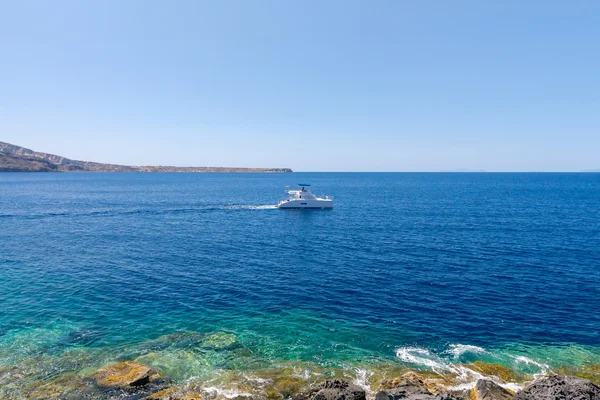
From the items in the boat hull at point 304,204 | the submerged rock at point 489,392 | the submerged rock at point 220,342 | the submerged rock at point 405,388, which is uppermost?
the boat hull at point 304,204

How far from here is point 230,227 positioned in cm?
7831

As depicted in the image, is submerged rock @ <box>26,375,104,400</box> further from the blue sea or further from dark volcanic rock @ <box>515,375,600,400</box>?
dark volcanic rock @ <box>515,375,600,400</box>

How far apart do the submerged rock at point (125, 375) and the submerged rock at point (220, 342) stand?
16.0ft

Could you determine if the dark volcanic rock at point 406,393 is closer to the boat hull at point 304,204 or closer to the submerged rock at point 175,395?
the submerged rock at point 175,395

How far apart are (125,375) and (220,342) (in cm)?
760

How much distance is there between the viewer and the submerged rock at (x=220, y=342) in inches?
1121

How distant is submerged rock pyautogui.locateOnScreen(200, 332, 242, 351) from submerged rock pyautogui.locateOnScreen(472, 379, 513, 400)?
1768 centimetres

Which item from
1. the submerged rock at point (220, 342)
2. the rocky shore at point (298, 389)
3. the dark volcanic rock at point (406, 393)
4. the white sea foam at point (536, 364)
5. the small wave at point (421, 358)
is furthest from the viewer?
the submerged rock at point (220, 342)

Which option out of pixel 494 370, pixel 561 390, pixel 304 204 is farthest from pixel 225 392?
pixel 304 204

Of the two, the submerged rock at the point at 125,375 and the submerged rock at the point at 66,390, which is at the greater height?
the submerged rock at the point at 125,375

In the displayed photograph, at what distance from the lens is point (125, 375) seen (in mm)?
23766

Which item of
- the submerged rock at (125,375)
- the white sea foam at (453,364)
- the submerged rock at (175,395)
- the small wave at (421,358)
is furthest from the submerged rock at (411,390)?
the submerged rock at (125,375)

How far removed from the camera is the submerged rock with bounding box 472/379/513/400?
67.8ft

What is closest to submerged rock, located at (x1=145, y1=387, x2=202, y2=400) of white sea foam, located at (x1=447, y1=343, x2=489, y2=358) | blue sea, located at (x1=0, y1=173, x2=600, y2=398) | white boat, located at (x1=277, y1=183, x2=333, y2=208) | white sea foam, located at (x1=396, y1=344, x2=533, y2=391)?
blue sea, located at (x1=0, y1=173, x2=600, y2=398)
